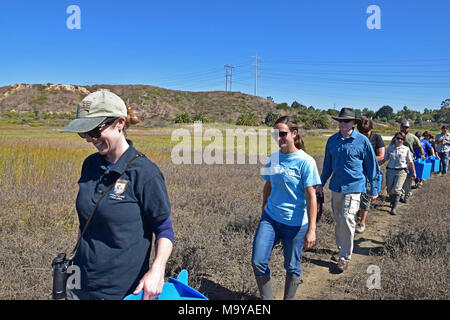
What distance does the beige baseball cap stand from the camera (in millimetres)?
1609

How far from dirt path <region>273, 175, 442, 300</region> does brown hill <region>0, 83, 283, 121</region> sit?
83.7 metres

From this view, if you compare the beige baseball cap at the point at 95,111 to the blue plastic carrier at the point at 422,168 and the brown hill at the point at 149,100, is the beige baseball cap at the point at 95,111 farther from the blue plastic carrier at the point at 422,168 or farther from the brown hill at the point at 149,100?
the brown hill at the point at 149,100

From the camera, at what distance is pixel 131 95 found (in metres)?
110

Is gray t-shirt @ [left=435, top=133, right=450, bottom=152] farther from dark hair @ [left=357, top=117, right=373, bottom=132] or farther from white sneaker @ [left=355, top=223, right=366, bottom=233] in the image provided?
dark hair @ [left=357, top=117, right=373, bottom=132]

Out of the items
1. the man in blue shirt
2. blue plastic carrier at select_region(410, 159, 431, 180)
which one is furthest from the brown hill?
the man in blue shirt

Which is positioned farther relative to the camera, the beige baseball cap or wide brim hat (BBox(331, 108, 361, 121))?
wide brim hat (BBox(331, 108, 361, 121))

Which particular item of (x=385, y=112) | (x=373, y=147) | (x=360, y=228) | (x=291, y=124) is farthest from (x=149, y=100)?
(x=291, y=124)

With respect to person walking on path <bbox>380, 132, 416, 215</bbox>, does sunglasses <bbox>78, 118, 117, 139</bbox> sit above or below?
above

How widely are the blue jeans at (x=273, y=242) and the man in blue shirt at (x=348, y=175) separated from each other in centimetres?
149

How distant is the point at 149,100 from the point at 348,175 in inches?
4164

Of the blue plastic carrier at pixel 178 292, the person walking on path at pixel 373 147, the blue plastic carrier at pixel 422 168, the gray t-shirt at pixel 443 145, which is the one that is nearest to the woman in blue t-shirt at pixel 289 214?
the blue plastic carrier at pixel 178 292

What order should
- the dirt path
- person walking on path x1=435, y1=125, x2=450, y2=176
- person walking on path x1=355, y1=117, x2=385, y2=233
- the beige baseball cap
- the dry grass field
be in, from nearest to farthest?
the beige baseball cap → the dry grass field → the dirt path → person walking on path x1=355, y1=117, x2=385, y2=233 → person walking on path x1=435, y1=125, x2=450, y2=176
